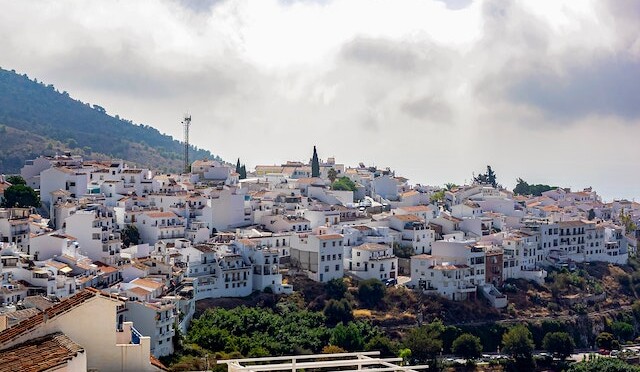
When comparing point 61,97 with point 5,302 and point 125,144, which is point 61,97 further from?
point 5,302

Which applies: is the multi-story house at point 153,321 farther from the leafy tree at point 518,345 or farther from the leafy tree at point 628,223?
the leafy tree at point 628,223

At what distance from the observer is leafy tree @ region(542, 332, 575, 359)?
4528 cm

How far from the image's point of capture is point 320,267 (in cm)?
4478

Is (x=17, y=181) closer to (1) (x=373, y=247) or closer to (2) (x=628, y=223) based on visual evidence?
(1) (x=373, y=247)

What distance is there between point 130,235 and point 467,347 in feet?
55.2

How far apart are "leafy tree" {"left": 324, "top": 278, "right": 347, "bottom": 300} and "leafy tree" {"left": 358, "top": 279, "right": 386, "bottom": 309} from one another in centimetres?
87

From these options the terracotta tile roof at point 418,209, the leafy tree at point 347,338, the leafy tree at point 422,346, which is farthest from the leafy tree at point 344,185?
the leafy tree at point 347,338

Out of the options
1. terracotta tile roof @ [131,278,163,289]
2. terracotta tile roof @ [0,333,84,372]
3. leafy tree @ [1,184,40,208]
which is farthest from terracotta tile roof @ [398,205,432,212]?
terracotta tile roof @ [0,333,84,372]

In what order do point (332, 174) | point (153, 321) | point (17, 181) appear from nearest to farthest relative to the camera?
point (153, 321), point (17, 181), point (332, 174)

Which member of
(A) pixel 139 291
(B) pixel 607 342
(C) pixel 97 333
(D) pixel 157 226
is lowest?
(B) pixel 607 342

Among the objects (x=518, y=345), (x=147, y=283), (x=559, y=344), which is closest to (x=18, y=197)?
(x=147, y=283)

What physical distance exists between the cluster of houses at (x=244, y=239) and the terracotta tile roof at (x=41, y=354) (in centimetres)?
1358

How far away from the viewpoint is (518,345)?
43.3 meters

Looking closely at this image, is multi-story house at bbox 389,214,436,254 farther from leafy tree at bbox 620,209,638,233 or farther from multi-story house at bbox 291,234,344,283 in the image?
leafy tree at bbox 620,209,638,233
